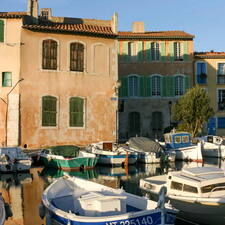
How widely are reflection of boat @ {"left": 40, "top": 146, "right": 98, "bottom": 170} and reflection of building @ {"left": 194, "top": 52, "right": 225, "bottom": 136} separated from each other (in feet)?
67.0

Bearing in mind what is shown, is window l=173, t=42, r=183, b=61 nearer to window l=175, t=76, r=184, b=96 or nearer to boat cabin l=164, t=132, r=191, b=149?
window l=175, t=76, r=184, b=96

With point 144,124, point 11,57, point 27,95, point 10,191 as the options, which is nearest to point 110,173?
point 10,191

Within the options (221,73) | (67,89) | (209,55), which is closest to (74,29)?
(67,89)

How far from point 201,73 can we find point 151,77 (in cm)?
611

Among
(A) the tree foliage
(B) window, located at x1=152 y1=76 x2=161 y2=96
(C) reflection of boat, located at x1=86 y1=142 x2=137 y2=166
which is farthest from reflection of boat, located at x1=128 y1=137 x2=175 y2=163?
(B) window, located at x1=152 y1=76 x2=161 y2=96

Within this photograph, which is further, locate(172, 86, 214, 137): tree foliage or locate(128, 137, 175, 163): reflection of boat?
locate(172, 86, 214, 137): tree foliage

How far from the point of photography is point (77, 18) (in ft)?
113

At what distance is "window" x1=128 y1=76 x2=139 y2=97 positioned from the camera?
38.9 meters

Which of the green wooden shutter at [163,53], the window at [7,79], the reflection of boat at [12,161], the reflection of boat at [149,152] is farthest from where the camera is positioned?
the green wooden shutter at [163,53]

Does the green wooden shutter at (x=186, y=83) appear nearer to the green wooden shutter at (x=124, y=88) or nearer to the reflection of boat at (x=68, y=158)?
Result: the green wooden shutter at (x=124, y=88)

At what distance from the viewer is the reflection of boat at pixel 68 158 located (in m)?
22.8

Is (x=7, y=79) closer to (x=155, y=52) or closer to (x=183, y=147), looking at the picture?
(x=183, y=147)

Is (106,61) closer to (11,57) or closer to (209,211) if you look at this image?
(11,57)

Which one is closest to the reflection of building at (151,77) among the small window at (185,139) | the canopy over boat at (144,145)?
the small window at (185,139)
